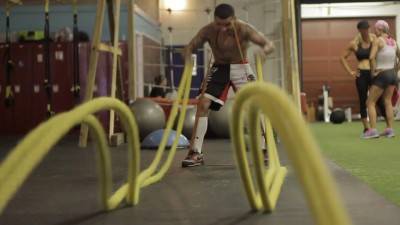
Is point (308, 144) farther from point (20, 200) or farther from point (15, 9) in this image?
point (15, 9)

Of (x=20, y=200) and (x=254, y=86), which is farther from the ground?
(x=254, y=86)

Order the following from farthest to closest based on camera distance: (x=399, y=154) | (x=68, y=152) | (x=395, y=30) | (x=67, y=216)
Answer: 1. (x=395, y=30)
2. (x=68, y=152)
3. (x=399, y=154)
4. (x=67, y=216)

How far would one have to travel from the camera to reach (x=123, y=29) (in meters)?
10.4

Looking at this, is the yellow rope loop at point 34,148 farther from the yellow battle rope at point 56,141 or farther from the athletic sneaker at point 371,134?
the athletic sneaker at point 371,134

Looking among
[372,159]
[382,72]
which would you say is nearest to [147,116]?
[382,72]

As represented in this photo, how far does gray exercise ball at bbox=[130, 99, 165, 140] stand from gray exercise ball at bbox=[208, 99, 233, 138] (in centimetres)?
84

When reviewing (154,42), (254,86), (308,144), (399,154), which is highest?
(154,42)

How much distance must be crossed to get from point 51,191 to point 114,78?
3.37 meters

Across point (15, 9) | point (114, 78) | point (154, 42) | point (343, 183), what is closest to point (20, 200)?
point (343, 183)

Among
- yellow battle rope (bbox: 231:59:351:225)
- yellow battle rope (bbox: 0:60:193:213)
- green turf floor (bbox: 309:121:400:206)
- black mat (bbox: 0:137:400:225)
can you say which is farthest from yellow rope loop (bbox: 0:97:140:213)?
green turf floor (bbox: 309:121:400:206)

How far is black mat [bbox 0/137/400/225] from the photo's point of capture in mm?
2660

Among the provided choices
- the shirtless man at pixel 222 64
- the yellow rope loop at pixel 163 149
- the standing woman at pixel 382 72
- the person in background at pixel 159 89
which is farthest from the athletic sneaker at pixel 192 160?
the person in background at pixel 159 89

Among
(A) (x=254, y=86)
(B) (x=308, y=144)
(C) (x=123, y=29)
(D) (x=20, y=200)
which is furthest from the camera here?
(C) (x=123, y=29)

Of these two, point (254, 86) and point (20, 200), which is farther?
point (20, 200)
